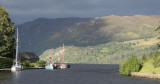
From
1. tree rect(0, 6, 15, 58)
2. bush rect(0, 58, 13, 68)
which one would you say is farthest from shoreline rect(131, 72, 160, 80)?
bush rect(0, 58, 13, 68)

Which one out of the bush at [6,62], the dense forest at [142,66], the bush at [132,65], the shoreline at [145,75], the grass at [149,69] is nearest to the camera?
the shoreline at [145,75]

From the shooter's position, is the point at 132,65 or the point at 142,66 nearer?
the point at 132,65

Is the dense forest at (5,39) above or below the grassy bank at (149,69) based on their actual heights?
above

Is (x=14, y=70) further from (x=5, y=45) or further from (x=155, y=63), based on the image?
(x=155, y=63)

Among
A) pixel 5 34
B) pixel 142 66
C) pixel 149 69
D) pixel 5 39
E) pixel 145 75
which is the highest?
pixel 5 34

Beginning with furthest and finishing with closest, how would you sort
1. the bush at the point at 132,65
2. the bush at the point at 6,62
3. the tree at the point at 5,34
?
the bush at the point at 6,62 → the tree at the point at 5,34 → the bush at the point at 132,65

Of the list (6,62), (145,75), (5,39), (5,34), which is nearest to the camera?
(145,75)

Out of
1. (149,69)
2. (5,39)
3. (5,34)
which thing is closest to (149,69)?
→ (149,69)

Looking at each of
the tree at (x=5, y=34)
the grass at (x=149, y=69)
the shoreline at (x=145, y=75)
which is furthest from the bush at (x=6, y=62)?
the grass at (x=149, y=69)

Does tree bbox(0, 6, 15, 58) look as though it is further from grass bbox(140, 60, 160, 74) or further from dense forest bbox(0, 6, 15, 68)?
grass bbox(140, 60, 160, 74)

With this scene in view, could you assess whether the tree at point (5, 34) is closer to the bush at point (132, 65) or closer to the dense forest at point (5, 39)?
the dense forest at point (5, 39)

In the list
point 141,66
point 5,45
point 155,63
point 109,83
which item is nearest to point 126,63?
point 141,66

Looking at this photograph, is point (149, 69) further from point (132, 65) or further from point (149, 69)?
point (132, 65)

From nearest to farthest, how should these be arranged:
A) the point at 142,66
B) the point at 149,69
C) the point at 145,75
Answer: the point at 145,75, the point at 149,69, the point at 142,66
